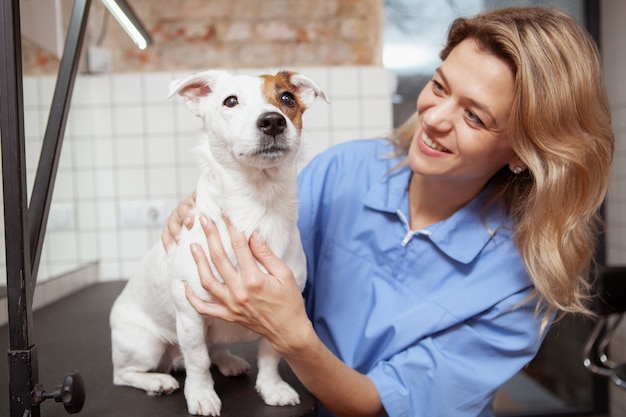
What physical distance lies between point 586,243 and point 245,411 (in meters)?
0.85

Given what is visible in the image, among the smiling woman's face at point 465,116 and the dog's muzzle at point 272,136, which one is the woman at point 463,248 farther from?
the dog's muzzle at point 272,136

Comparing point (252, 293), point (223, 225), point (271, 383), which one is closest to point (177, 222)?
point (223, 225)

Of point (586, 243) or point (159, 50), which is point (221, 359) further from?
point (159, 50)

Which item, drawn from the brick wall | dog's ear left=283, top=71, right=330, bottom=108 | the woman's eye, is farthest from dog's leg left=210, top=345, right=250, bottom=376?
the brick wall

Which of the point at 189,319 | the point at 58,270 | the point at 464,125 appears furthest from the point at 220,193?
the point at 58,270

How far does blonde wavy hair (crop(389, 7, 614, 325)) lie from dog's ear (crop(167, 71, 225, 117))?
1.95 feet

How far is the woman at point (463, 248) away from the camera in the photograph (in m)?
1.02

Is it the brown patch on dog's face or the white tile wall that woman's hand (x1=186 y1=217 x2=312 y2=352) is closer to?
the brown patch on dog's face

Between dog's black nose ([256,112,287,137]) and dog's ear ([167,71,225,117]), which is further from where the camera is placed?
dog's ear ([167,71,225,117])

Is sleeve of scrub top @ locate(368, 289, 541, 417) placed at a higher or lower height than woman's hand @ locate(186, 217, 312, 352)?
lower

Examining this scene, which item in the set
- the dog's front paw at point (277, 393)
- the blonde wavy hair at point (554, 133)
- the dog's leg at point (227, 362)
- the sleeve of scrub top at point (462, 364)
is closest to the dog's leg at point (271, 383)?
the dog's front paw at point (277, 393)

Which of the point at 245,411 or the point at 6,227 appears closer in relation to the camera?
the point at 6,227

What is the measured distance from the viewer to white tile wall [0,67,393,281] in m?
2.13

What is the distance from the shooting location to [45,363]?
47.4 inches
